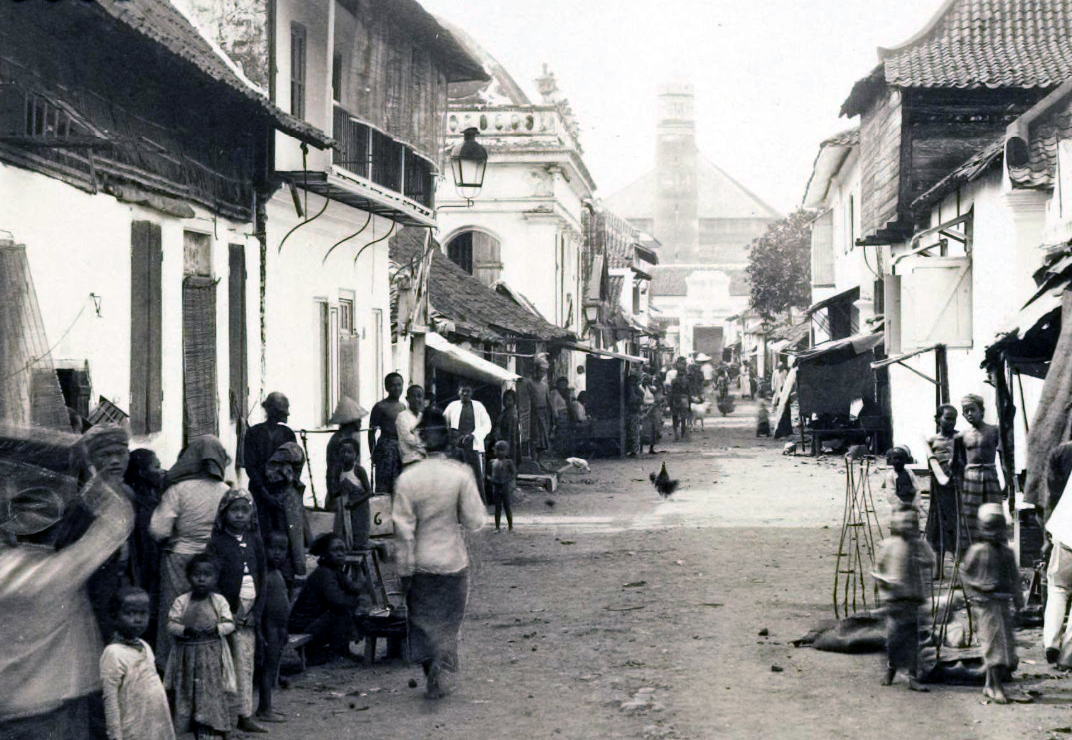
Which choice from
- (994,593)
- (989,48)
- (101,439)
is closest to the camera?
(101,439)

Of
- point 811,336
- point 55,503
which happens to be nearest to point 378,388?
point 55,503

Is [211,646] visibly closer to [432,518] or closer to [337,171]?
[432,518]

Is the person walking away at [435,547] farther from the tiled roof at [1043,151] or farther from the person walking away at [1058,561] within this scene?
the tiled roof at [1043,151]

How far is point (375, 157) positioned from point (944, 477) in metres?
7.28

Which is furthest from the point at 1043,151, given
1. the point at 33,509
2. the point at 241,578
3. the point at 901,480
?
the point at 33,509

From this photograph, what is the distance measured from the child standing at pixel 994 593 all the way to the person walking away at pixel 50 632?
5.12 m

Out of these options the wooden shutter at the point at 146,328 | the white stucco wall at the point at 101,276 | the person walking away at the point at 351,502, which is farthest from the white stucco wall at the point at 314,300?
the person walking away at the point at 351,502

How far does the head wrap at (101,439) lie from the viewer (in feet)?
25.9

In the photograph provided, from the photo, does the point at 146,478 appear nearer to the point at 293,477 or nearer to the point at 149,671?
the point at 293,477

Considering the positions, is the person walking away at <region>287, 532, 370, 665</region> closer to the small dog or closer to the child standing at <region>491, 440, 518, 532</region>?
the child standing at <region>491, 440, 518, 532</region>

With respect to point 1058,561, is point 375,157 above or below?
above

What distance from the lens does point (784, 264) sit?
195ft

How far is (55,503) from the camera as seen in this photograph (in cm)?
701

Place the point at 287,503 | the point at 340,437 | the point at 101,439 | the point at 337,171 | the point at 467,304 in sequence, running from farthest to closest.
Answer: the point at 467,304
the point at 337,171
the point at 340,437
the point at 287,503
the point at 101,439
